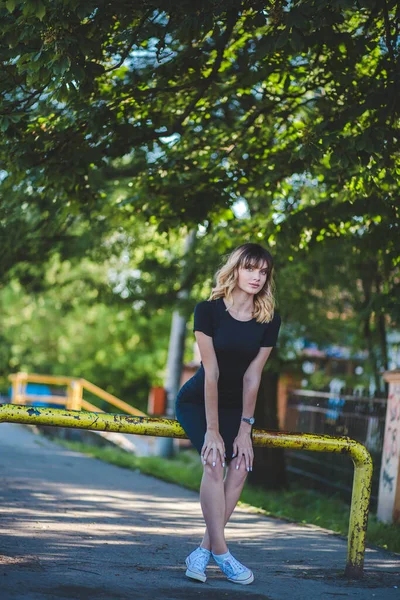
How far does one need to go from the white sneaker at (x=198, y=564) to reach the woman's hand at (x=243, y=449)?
0.51 metres

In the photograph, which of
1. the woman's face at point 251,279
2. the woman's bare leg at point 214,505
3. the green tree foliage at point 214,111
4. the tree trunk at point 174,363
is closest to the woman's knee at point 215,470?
the woman's bare leg at point 214,505

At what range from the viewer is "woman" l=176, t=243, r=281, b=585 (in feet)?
15.7

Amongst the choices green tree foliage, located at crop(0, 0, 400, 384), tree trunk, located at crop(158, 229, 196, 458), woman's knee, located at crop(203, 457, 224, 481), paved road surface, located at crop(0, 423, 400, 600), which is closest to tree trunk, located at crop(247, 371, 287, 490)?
paved road surface, located at crop(0, 423, 400, 600)

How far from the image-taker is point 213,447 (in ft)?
15.6

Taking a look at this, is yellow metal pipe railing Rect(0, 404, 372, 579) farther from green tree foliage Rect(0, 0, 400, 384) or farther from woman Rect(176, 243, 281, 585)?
green tree foliage Rect(0, 0, 400, 384)

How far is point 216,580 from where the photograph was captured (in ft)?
15.9

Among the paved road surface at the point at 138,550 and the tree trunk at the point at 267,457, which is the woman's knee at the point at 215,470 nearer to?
the paved road surface at the point at 138,550

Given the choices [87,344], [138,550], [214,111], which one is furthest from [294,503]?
[87,344]

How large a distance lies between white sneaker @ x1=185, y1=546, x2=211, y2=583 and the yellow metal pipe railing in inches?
26.1

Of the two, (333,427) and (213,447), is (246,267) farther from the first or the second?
(333,427)

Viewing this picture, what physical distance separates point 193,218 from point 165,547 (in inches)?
166

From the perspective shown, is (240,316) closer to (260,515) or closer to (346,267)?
(260,515)

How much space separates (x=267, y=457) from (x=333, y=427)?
1.12 m

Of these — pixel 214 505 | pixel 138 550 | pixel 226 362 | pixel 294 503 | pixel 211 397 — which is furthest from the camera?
pixel 294 503
